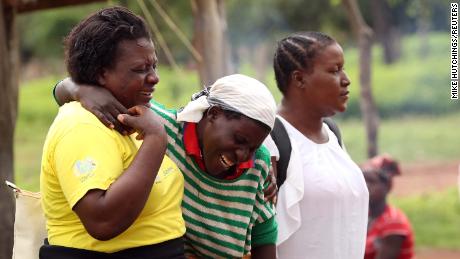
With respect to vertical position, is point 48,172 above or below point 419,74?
above

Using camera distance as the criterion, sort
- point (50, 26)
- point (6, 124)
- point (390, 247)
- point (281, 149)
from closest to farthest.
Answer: point (281, 149), point (6, 124), point (390, 247), point (50, 26)

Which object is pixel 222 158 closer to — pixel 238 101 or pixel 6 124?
pixel 238 101

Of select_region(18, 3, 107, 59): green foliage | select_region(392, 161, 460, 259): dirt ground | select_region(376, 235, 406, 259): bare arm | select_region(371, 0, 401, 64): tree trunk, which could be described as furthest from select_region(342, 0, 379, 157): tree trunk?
select_region(371, 0, 401, 64): tree trunk

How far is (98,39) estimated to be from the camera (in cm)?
284

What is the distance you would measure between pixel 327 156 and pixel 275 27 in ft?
72.3

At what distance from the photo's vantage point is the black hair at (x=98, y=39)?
284 cm

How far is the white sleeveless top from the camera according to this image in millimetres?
3887

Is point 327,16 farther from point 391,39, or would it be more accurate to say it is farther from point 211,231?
point 211,231

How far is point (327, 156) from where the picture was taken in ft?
13.3

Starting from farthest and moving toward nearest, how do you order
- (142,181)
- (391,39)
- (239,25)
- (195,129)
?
(391,39) < (239,25) < (195,129) < (142,181)

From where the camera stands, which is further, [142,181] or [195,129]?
[195,129]

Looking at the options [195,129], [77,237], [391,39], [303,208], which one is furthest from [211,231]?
[391,39]

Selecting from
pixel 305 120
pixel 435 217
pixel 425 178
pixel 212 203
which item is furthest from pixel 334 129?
pixel 425 178

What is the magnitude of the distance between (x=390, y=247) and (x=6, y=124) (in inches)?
102
